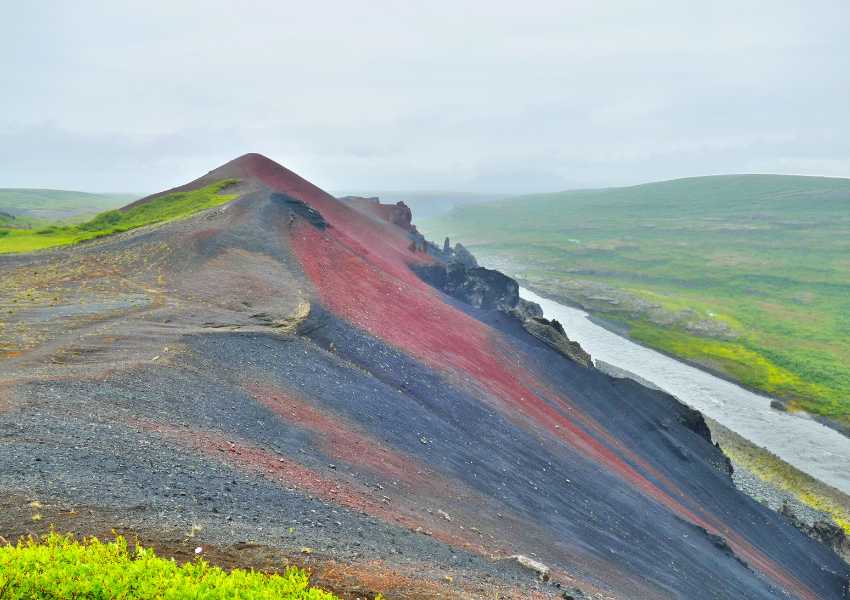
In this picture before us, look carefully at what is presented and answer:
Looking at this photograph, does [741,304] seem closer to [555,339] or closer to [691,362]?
[691,362]

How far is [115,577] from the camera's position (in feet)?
27.1

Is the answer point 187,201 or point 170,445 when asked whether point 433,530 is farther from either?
point 187,201

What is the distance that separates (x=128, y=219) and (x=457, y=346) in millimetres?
45353

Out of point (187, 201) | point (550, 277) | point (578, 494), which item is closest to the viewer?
point (578, 494)

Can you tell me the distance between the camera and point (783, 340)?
10088cm

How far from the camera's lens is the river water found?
55.9 meters

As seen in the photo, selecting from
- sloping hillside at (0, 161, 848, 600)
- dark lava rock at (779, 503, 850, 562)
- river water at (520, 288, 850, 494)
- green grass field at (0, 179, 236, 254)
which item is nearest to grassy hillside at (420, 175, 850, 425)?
river water at (520, 288, 850, 494)

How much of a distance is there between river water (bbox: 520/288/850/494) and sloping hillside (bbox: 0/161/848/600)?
22.5m

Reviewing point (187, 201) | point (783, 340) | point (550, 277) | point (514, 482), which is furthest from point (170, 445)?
point (550, 277)

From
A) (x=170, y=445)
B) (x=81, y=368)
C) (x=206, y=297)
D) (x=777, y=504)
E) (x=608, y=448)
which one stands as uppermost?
(x=206, y=297)

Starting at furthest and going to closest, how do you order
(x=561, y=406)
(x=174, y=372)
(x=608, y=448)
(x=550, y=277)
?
(x=550, y=277), (x=561, y=406), (x=608, y=448), (x=174, y=372)

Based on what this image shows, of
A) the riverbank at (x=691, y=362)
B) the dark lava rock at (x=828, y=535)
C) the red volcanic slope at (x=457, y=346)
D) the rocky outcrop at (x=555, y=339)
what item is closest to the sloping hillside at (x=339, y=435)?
the red volcanic slope at (x=457, y=346)

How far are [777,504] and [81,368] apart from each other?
2137 inches

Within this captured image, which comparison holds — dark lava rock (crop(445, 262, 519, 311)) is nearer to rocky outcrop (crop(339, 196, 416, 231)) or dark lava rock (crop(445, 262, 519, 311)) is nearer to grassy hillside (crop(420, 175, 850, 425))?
rocky outcrop (crop(339, 196, 416, 231))
